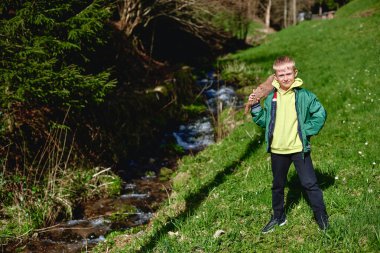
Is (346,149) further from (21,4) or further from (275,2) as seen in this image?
(275,2)

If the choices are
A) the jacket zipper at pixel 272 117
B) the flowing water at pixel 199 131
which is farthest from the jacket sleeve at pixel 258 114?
the flowing water at pixel 199 131

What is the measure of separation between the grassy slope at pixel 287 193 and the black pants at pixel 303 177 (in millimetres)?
290

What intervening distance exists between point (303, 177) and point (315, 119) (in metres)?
0.71

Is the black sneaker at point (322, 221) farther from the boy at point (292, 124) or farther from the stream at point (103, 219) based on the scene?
the stream at point (103, 219)

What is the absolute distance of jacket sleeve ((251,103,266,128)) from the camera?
460 cm

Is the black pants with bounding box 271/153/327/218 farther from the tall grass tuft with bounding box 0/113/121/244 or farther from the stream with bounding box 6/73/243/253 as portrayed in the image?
the tall grass tuft with bounding box 0/113/121/244

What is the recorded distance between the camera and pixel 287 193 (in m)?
5.70

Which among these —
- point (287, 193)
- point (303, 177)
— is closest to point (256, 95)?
point (303, 177)

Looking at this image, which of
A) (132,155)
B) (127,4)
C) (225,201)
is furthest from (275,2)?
(225,201)

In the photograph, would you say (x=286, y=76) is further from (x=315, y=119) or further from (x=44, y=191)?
(x=44, y=191)

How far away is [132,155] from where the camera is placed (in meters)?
10.7

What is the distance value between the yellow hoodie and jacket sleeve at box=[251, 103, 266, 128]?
22 cm

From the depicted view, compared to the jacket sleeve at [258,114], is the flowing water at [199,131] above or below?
below

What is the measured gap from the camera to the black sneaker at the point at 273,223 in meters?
4.75
